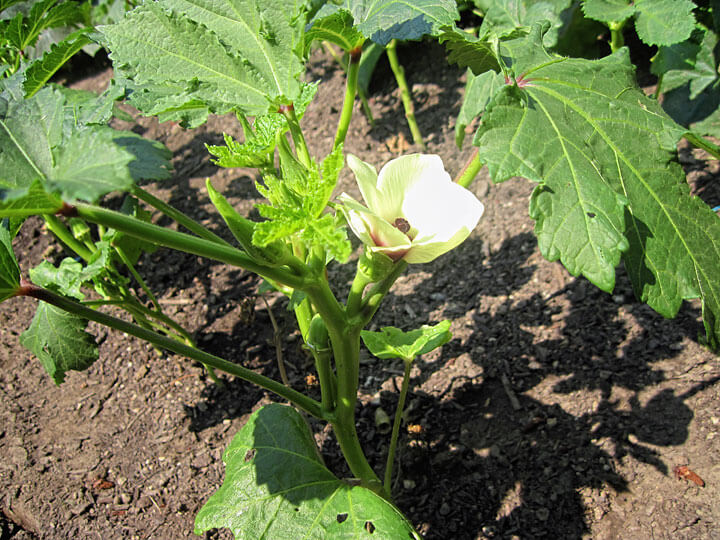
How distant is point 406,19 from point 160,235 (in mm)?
784

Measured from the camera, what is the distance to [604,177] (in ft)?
3.73

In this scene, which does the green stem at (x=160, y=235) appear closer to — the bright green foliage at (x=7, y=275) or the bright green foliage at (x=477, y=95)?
the bright green foliage at (x=7, y=275)

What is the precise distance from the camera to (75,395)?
2.27m

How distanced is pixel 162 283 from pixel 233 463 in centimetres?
133

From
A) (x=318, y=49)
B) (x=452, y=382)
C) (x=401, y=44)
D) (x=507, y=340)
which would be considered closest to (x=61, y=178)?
(x=452, y=382)

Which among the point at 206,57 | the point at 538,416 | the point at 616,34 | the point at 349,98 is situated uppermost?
the point at 206,57

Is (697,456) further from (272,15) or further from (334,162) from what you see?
(272,15)

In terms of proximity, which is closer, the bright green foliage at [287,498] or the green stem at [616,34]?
the bright green foliage at [287,498]

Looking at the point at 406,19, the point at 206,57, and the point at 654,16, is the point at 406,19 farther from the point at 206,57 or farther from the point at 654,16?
the point at 654,16

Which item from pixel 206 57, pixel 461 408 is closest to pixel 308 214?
pixel 206 57

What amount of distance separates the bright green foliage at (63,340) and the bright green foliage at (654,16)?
1953mm

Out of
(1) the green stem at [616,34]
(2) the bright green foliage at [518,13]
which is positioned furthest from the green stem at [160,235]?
(1) the green stem at [616,34]

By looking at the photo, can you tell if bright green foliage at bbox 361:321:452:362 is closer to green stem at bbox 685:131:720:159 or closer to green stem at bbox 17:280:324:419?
green stem at bbox 17:280:324:419

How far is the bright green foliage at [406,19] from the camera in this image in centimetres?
127
